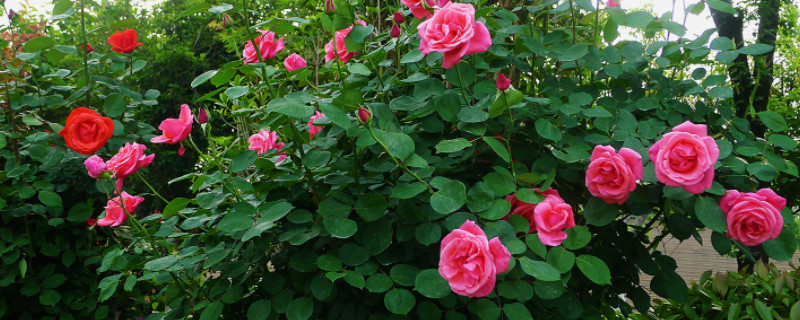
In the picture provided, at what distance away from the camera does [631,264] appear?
4.52ft

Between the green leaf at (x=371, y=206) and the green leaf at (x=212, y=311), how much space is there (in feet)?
1.18

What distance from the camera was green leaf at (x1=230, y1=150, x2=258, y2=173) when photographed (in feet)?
3.70

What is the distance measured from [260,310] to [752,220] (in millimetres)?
912

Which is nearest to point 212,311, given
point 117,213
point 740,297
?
point 117,213

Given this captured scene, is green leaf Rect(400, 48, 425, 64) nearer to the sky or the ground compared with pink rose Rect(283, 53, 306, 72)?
nearer to the sky

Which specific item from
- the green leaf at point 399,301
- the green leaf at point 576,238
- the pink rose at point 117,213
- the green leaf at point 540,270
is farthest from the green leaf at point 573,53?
the pink rose at point 117,213

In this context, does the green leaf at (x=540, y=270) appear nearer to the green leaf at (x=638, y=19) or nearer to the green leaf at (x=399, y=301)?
the green leaf at (x=399, y=301)

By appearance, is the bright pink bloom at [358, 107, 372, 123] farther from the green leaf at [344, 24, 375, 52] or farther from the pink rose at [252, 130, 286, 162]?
the pink rose at [252, 130, 286, 162]

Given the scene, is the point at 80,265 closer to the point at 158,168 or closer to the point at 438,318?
the point at 438,318

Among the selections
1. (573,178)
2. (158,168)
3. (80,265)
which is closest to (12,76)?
(80,265)

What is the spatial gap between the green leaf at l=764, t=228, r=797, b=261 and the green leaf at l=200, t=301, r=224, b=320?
1061mm

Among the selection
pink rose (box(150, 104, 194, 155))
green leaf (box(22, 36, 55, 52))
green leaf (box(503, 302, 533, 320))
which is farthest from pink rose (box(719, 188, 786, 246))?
green leaf (box(22, 36, 55, 52))

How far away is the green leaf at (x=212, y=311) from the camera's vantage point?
1.20 meters

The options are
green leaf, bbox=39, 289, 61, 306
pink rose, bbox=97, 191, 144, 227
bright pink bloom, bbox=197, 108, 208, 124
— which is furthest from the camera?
green leaf, bbox=39, 289, 61, 306
